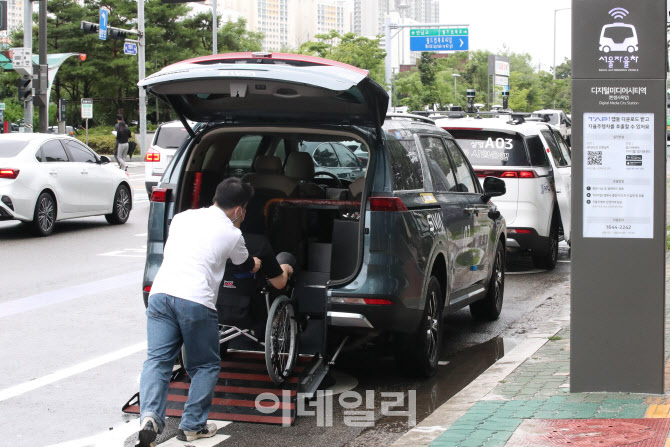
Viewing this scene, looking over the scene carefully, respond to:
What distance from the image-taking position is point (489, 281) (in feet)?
30.4

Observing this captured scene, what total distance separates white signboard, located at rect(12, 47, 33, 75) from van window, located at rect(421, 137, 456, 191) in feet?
73.7

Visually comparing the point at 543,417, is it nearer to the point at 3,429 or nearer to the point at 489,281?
the point at 3,429

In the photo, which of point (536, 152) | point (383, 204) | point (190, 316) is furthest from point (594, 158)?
point (536, 152)

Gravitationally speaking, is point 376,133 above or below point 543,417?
above

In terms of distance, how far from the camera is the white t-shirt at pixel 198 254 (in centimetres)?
535

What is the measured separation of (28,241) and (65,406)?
9280mm

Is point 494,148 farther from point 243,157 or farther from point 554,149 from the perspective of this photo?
point 243,157

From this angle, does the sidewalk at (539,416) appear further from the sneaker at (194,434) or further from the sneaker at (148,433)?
the sneaker at (148,433)

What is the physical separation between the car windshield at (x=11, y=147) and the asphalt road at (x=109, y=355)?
229cm

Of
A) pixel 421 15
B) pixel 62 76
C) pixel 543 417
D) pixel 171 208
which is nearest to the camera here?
pixel 543 417

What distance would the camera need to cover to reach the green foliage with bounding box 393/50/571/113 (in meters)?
70.4

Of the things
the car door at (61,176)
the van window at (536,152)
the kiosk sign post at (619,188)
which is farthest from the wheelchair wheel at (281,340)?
the car door at (61,176)

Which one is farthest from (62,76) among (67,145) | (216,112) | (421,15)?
(421,15)

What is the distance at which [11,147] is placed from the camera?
15297mm
